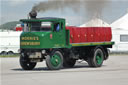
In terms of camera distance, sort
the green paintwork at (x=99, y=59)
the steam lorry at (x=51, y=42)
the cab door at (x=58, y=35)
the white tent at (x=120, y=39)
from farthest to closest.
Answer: the white tent at (x=120, y=39) → the green paintwork at (x=99, y=59) → the cab door at (x=58, y=35) → the steam lorry at (x=51, y=42)

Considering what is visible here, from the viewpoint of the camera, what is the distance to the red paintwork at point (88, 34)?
21.0m

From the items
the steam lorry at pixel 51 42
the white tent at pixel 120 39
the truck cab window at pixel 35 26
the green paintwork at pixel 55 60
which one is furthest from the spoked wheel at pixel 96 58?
the white tent at pixel 120 39

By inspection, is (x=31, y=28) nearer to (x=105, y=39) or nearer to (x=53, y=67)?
(x=53, y=67)

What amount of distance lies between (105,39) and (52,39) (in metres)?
4.78

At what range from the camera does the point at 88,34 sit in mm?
22000

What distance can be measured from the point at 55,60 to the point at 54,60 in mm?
71

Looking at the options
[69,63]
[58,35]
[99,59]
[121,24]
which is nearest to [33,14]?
[58,35]

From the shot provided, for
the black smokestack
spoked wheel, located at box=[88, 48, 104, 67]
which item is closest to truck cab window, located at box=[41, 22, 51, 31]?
the black smokestack

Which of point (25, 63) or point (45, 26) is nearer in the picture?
point (45, 26)

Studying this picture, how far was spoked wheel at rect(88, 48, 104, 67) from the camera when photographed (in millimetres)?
22016

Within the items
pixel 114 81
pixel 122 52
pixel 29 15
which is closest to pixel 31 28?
pixel 29 15

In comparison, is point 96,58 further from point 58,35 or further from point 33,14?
point 33,14

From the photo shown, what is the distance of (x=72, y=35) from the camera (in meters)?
20.8

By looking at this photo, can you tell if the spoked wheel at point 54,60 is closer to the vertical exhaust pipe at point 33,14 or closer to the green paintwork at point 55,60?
the green paintwork at point 55,60
